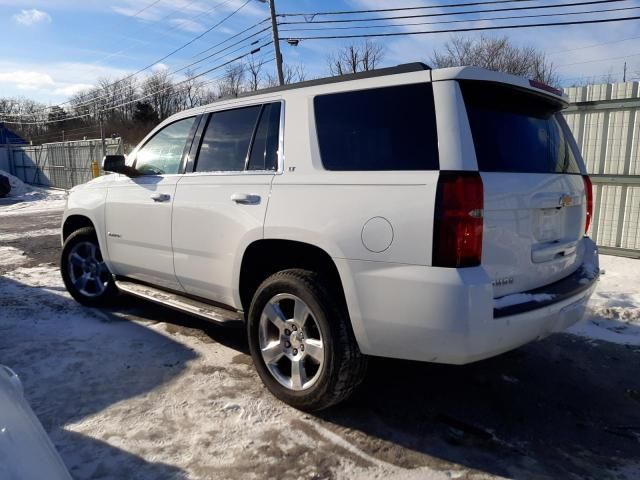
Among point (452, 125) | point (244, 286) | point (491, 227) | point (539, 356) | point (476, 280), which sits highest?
point (452, 125)

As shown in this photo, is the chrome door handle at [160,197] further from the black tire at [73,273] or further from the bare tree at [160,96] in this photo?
the bare tree at [160,96]

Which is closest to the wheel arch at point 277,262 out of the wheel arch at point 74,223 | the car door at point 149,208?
the car door at point 149,208

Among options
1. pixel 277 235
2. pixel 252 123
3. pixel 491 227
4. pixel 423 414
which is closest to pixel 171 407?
pixel 277 235

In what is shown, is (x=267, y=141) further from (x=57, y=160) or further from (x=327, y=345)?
(x=57, y=160)

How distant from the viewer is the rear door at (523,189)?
2625 millimetres

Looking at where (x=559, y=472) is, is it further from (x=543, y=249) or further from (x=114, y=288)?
(x=114, y=288)

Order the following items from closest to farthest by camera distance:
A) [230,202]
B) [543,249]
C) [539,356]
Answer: [543,249]
[230,202]
[539,356]

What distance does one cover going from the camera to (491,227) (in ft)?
8.44

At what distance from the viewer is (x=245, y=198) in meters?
3.39

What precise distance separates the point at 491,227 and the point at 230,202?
1777 mm

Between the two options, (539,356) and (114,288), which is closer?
(539,356)

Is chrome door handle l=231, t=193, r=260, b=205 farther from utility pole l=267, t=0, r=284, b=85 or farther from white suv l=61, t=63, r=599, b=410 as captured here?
utility pole l=267, t=0, r=284, b=85

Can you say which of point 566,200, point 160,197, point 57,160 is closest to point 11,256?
point 160,197

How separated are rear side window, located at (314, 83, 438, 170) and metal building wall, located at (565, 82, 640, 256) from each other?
19.2ft
